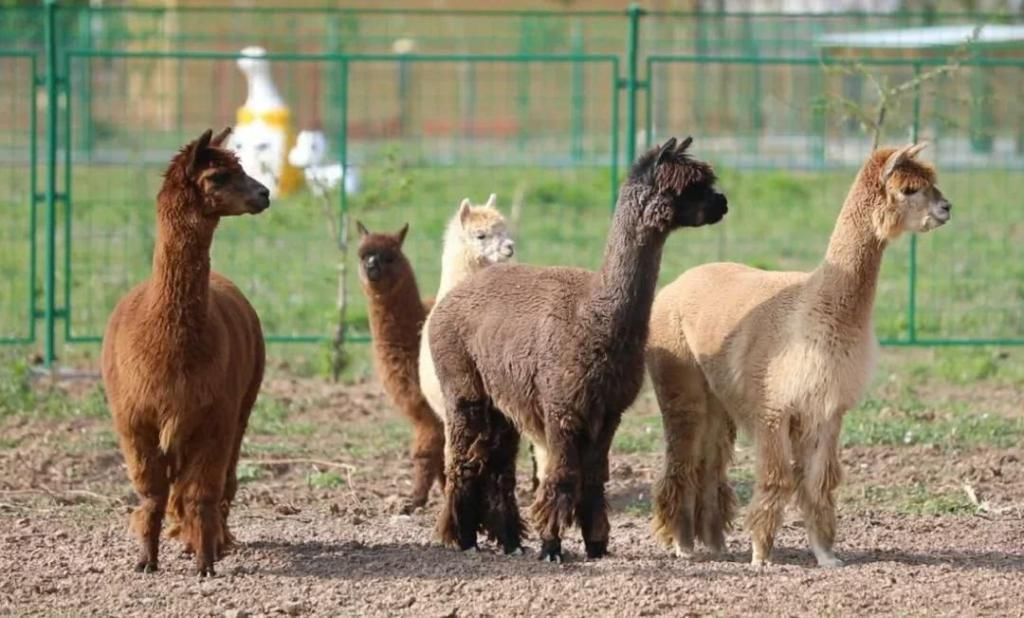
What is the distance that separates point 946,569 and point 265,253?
30.7 ft

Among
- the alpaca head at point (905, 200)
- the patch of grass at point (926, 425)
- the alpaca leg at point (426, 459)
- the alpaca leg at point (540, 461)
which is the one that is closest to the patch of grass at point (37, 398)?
the alpaca leg at point (426, 459)

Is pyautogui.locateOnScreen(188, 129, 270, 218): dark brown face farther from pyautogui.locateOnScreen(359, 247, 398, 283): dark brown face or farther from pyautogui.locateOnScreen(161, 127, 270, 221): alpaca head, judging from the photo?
pyautogui.locateOnScreen(359, 247, 398, 283): dark brown face

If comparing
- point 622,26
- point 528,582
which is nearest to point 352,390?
point 528,582

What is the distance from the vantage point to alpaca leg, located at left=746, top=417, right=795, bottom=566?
699cm

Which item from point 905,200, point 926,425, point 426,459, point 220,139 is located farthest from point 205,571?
point 926,425

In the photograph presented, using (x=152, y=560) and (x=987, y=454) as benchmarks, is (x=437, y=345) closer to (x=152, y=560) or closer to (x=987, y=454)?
(x=152, y=560)

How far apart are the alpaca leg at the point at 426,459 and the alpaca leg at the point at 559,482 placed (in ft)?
5.35

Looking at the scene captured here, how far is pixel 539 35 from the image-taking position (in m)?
25.7

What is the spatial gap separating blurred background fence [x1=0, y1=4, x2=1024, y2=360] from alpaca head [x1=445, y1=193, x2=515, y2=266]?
2.48 metres

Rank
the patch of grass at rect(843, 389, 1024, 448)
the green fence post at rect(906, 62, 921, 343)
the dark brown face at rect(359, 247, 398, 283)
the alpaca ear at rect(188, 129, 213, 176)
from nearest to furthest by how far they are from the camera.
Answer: the alpaca ear at rect(188, 129, 213, 176), the dark brown face at rect(359, 247, 398, 283), the patch of grass at rect(843, 389, 1024, 448), the green fence post at rect(906, 62, 921, 343)

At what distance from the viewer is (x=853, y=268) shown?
7004mm

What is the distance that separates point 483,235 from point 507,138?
596 inches

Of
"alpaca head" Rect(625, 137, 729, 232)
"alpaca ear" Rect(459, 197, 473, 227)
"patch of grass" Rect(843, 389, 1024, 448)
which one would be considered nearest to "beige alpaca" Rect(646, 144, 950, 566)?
"alpaca head" Rect(625, 137, 729, 232)

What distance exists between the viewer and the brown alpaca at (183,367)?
6746mm
